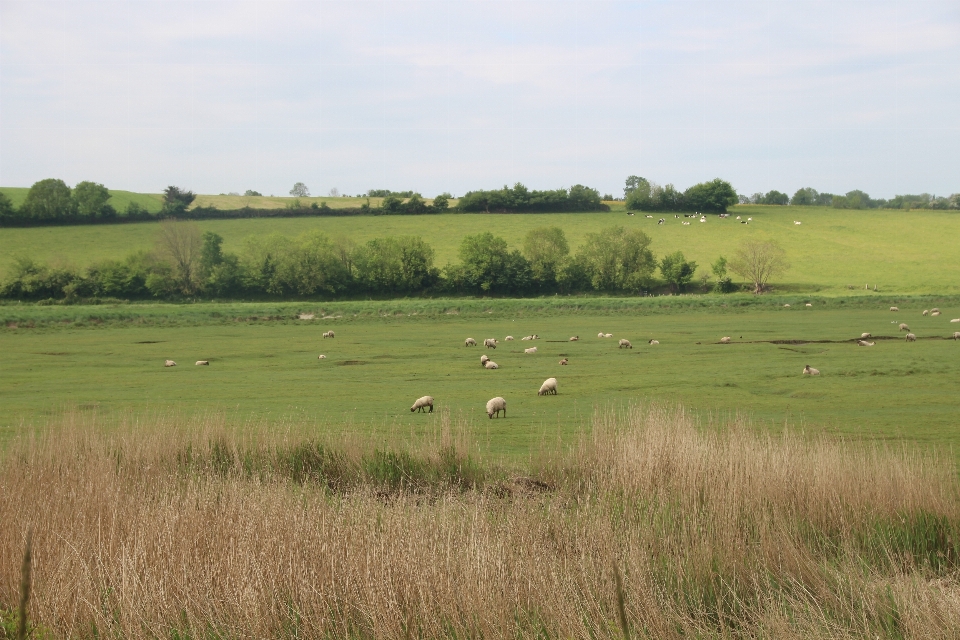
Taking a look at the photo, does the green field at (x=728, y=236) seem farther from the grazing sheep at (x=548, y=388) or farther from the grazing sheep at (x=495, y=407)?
the grazing sheep at (x=495, y=407)

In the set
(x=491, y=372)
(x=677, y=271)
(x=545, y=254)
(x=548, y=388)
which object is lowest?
(x=491, y=372)

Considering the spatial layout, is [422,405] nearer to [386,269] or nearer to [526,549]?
[526,549]

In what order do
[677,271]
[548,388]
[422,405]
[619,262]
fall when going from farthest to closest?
[619,262], [677,271], [548,388], [422,405]

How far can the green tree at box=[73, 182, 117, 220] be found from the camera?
142m

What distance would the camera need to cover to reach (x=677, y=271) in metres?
112

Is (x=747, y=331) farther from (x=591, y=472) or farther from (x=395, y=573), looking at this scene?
(x=395, y=573)

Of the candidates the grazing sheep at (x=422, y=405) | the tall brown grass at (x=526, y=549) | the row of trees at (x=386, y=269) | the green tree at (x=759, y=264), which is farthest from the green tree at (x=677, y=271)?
the tall brown grass at (x=526, y=549)

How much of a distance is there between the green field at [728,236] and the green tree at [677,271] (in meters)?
5.86

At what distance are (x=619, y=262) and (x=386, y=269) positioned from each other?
104 feet

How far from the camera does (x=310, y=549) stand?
10.8 meters

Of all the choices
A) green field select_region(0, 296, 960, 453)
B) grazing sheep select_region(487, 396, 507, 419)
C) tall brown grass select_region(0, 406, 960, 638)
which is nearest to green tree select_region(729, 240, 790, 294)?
green field select_region(0, 296, 960, 453)

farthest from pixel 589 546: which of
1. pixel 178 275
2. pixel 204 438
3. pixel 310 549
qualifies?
pixel 178 275

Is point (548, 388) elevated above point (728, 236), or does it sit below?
below

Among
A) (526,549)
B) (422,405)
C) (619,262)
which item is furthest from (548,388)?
(619,262)
